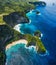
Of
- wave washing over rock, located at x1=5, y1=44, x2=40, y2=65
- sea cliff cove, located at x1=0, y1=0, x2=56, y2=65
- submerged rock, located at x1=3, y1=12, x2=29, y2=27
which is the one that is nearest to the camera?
wave washing over rock, located at x1=5, y1=44, x2=40, y2=65

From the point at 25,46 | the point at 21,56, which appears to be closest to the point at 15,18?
the point at 25,46

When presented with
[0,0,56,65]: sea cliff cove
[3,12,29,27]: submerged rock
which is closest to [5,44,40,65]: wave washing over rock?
[0,0,56,65]: sea cliff cove

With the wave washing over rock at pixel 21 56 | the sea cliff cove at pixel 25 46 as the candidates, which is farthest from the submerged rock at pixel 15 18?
the wave washing over rock at pixel 21 56

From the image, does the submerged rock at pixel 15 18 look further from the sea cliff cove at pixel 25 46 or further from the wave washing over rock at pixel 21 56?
the wave washing over rock at pixel 21 56

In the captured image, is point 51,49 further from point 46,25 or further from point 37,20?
point 37,20

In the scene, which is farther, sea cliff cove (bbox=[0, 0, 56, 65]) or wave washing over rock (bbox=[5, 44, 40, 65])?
sea cliff cove (bbox=[0, 0, 56, 65])

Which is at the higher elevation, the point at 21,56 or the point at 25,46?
the point at 21,56

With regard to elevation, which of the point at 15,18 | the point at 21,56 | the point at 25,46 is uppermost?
the point at 21,56

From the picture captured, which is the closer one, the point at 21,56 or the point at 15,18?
the point at 21,56

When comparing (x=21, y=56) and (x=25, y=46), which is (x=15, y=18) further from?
(x=21, y=56)

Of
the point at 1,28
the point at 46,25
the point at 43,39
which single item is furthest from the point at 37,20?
the point at 1,28

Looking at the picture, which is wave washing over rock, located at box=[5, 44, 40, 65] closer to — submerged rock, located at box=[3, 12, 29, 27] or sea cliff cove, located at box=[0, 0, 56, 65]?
sea cliff cove, located at box=[0, 0, 56, 65]
